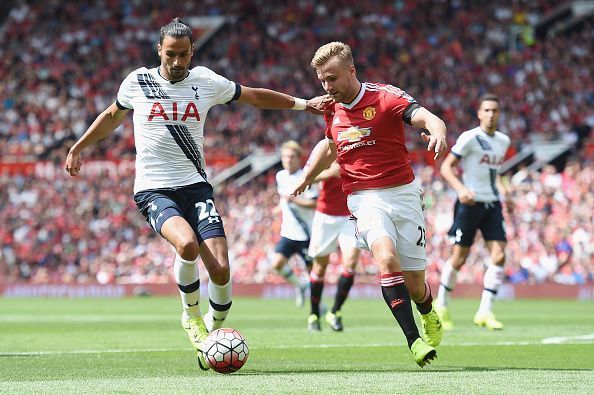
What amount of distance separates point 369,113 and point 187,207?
1677 mm

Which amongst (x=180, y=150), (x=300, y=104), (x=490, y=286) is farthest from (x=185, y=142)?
(x=490, y=286)

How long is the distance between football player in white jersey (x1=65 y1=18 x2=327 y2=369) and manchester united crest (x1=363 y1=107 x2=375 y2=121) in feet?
1.60

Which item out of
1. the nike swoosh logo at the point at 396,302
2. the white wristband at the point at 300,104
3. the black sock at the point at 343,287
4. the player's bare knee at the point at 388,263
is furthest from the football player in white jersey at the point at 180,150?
the black sock at the point at 343,287

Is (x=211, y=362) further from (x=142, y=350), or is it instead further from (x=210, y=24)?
(x=210, y=24)

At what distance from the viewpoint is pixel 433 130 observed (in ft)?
27.2

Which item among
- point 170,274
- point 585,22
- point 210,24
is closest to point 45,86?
point 210,24

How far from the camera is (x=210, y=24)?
132 ft

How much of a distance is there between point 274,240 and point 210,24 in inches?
522

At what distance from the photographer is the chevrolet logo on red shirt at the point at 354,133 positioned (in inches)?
355

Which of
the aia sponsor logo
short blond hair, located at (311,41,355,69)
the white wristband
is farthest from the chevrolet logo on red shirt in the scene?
the aia sponsor logo

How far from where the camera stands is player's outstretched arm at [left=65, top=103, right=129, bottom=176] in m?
9.48

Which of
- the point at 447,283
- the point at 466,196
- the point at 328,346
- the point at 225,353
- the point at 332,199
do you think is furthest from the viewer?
the point at 332,199

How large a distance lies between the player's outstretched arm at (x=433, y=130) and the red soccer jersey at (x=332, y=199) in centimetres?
563

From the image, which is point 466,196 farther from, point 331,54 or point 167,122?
point 167,122
